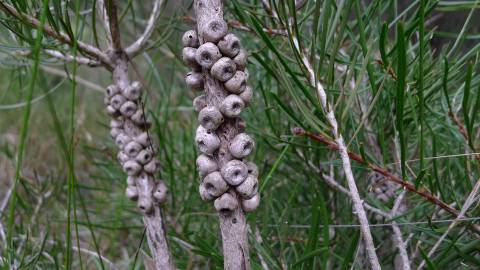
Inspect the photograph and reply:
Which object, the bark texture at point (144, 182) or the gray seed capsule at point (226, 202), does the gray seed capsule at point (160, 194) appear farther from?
the gray seed capsule at point (226, 202)

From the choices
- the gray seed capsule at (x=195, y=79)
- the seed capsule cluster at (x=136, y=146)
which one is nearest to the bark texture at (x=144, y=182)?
the seed capsule cluster at (x=136, y=146)

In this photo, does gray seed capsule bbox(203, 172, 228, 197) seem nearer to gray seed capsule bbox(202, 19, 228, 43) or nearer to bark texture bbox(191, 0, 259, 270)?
bark texture bbox(191, 0, 259, 270)

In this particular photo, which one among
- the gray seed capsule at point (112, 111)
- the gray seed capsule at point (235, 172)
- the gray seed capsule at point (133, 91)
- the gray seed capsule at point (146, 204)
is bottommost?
the gray seed capsule at point (146, 204)

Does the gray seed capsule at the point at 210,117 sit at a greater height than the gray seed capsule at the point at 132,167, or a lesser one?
greater

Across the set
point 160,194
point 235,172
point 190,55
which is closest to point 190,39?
point 190,55

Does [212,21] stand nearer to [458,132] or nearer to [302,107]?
[302,107]

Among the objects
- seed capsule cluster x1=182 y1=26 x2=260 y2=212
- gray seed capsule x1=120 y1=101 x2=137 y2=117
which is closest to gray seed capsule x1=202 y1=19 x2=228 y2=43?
seed capsule cluster x1=182 y1=26 x2=260 y2=212
